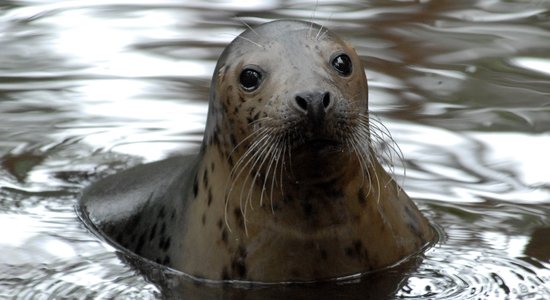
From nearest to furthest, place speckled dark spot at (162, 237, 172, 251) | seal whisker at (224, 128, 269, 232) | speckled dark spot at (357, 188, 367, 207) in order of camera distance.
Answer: seal whisker at (224, 128, 269, 232), speckled dark spot at (357, 188, 367, 207), speckled dark spot at (162, 237, 172, 251)

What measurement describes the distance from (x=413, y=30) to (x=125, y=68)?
1.99 m

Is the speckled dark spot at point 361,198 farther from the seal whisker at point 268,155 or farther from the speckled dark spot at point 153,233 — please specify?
the speckled dark spot at point 153,233

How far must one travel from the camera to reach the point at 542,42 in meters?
9.69

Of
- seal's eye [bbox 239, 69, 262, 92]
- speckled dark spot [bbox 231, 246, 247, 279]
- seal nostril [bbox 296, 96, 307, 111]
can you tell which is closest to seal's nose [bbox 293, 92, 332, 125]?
seal nostril [bbox 296, 96, 307, 111]

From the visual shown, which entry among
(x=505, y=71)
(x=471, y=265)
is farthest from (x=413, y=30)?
(x=471, y=265)

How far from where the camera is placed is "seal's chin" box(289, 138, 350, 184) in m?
5.61

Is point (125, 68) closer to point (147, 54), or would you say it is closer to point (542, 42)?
point (147, 54)

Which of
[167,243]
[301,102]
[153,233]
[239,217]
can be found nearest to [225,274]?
[239,217]

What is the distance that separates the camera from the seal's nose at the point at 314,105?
5477 mm

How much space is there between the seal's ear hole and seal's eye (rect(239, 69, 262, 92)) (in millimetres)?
283

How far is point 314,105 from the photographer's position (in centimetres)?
547

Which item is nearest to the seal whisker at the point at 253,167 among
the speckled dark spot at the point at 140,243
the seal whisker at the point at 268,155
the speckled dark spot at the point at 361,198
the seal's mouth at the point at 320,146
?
the seal whisker at the point at 268,155

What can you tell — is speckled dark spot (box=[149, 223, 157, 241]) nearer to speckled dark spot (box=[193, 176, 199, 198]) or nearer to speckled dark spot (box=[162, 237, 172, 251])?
speckled dark spot (box=[162, 237, 172, 251])

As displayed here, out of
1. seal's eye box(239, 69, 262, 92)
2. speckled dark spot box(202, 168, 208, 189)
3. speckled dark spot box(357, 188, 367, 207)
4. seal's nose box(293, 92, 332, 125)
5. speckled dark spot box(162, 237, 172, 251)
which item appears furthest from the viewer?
speckled dark spot box(162, 237, 172, 251)
